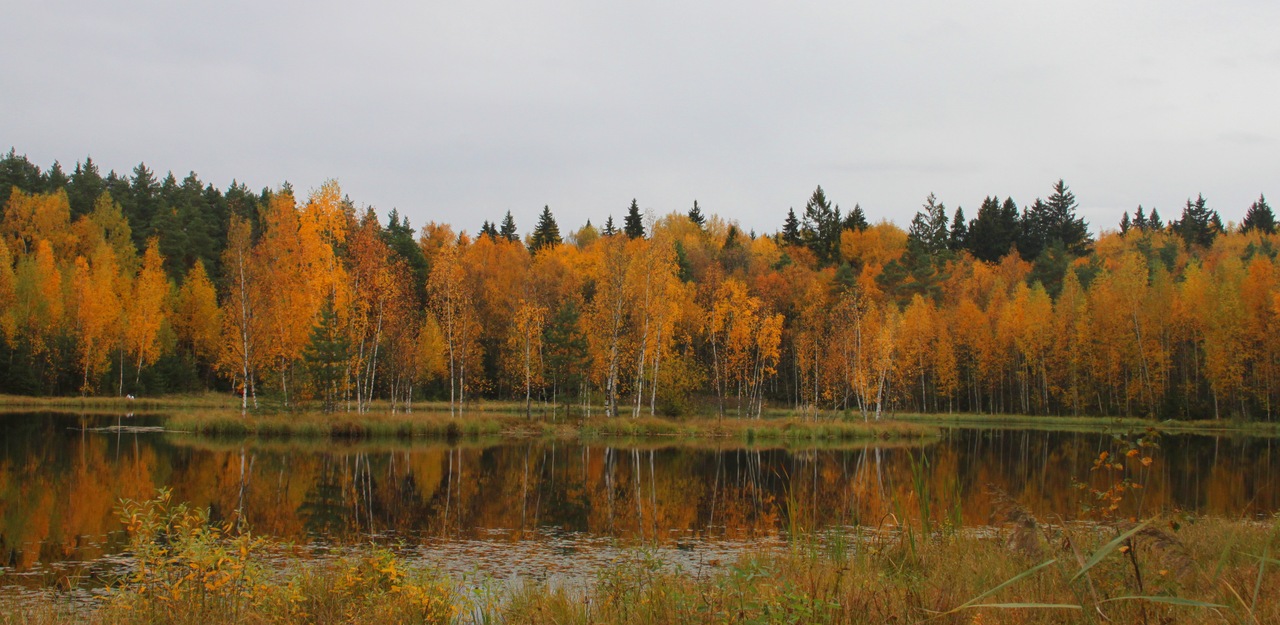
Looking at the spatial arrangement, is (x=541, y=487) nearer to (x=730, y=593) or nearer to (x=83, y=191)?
(x=730, y=593)

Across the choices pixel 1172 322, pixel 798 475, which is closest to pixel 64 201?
pixel 798 475

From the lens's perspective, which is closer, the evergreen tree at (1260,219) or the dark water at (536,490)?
the dark water at (536,490)

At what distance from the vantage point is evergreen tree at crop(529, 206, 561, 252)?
102 m

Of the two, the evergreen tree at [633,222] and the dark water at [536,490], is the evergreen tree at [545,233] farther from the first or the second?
the dark water at [536,490]

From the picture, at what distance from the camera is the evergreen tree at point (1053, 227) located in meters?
107

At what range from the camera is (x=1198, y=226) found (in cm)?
11344

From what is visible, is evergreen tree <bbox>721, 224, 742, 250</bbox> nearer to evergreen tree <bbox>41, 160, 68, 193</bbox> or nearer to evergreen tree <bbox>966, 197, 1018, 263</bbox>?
evergreen tree <bbox>966, 197, 1018, 263</bbox>

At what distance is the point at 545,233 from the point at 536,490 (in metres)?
80.5

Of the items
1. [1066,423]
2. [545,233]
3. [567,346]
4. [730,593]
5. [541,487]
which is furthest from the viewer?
[545,233]

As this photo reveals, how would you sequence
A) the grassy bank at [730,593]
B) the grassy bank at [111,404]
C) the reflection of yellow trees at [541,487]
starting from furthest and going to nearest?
the grassy bank at [111,404], the reflection of yellow trees at [541,487], the grassy bank at [730,593]

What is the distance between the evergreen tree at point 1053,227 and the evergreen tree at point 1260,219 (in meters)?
28.2

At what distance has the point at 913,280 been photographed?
84938 mm

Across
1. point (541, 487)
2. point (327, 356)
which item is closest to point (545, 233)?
point (327, 356)

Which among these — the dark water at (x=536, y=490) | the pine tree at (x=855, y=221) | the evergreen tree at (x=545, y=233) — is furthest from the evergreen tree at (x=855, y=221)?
the dark water at (x=536, y=490)
